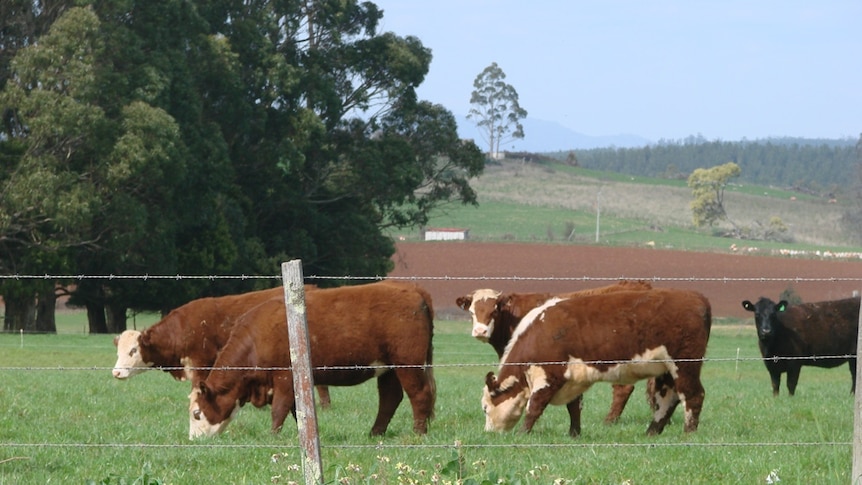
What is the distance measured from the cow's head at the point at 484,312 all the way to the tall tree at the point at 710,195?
106715mm

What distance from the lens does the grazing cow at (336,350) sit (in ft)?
39.1

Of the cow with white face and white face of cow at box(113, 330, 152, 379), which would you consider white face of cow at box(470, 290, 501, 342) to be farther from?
white face of cow at box(113, 330, 152, 379)

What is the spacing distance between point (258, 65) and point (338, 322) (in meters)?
35.5

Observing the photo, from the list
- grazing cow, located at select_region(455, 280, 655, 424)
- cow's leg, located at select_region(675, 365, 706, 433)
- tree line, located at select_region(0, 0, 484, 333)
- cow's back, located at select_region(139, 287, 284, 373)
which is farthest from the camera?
tree line, located at select_region(0, 0, 484, 333)

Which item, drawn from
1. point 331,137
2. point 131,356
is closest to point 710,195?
point 331,137

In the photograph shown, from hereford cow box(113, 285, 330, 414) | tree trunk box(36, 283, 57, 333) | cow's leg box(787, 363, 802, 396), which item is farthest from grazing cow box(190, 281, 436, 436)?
tree trunk box(36, 283, 57, 333)

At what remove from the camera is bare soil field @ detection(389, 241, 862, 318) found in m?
58.1

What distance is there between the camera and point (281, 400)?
11766mm

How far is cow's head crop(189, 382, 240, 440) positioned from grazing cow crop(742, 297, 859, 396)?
35.3ft

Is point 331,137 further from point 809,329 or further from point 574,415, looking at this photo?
point 574,415

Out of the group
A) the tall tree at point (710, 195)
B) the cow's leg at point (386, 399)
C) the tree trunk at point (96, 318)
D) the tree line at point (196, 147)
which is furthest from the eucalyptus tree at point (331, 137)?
the tall tree at point (710, 195)

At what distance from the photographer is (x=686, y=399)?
1243cm

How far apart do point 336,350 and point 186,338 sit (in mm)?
3357

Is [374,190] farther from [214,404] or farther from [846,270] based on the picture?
[214,404]
